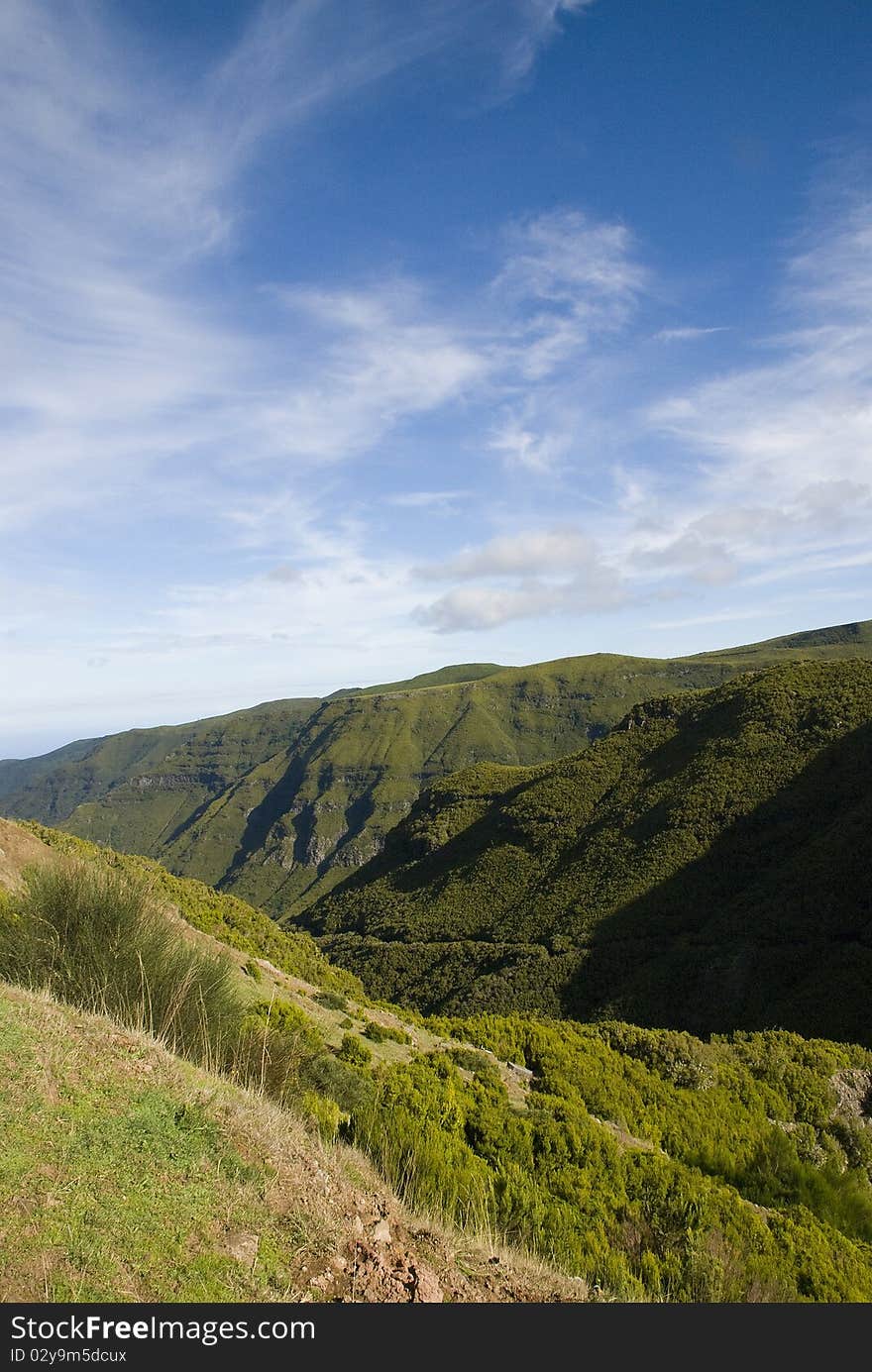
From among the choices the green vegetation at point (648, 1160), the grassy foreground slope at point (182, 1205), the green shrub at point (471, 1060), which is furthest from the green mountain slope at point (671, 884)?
the grassy foreground slope at point (182, 1205)

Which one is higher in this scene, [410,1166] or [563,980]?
[410,1166]

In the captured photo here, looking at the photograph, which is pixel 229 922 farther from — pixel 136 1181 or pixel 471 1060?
pixel 136 1181

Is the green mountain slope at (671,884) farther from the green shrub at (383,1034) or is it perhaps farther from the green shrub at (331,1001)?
the green shrub at (331,1001)

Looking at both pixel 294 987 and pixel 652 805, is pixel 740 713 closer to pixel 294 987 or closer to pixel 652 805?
pixel 652 805

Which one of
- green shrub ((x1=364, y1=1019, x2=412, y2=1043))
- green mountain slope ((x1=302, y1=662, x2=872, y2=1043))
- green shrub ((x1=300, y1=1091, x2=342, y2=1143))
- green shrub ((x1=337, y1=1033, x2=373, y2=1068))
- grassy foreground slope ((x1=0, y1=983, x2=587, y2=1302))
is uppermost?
grassy foreground slope ((x1=0, y1=983, x2=587, y2=1302))

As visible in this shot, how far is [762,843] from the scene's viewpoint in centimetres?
5672

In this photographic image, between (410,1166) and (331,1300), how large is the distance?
3.05 metres

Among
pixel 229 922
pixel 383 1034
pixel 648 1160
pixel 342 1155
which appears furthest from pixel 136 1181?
pixel 229 922

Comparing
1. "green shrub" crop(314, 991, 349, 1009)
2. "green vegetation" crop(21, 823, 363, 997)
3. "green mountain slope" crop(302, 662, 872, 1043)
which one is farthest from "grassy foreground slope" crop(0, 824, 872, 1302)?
"green mountain slope" crop(302, 662, 872, 1043)

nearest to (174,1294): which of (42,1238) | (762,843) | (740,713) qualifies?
(42,1238)

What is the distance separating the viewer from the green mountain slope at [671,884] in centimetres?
4178

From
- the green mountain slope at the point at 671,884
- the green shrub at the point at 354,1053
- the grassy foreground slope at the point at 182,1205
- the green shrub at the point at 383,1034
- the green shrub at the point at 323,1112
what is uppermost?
the grassy foreground slope at the point at 182,1205

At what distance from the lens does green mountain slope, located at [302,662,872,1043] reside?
41781 millimetres

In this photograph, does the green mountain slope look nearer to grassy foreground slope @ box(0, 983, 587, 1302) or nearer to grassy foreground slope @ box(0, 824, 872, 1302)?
grassy foreground slope @ box(0, 824, 872, 1302)
